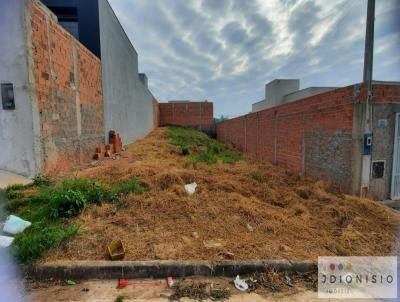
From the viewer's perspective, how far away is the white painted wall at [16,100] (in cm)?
372

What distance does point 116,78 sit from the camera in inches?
364

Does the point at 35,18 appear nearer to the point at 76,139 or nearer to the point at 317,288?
the point at 76,139

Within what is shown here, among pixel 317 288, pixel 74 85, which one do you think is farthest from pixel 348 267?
pixel 74 85

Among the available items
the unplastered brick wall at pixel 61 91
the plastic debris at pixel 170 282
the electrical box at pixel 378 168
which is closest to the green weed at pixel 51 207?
the unplastered brick wall at pixel 61 91

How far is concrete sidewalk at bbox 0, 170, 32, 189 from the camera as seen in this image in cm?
372

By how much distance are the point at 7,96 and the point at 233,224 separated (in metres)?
4.65

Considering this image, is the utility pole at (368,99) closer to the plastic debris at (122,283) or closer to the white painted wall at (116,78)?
the plastic debris at (122,283)

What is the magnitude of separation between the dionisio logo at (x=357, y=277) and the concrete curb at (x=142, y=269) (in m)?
0.30

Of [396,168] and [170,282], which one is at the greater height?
[396,168]

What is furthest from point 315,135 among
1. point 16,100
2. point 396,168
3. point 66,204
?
point 16,100

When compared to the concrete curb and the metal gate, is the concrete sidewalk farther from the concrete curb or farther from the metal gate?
the metal gate

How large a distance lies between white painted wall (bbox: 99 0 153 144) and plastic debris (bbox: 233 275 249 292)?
281 inches

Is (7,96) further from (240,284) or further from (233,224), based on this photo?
(240,284)

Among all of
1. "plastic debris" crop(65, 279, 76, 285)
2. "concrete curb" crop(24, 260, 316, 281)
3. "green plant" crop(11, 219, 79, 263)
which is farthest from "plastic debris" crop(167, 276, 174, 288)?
"green plant" crop(11, 219, 79, 263)
